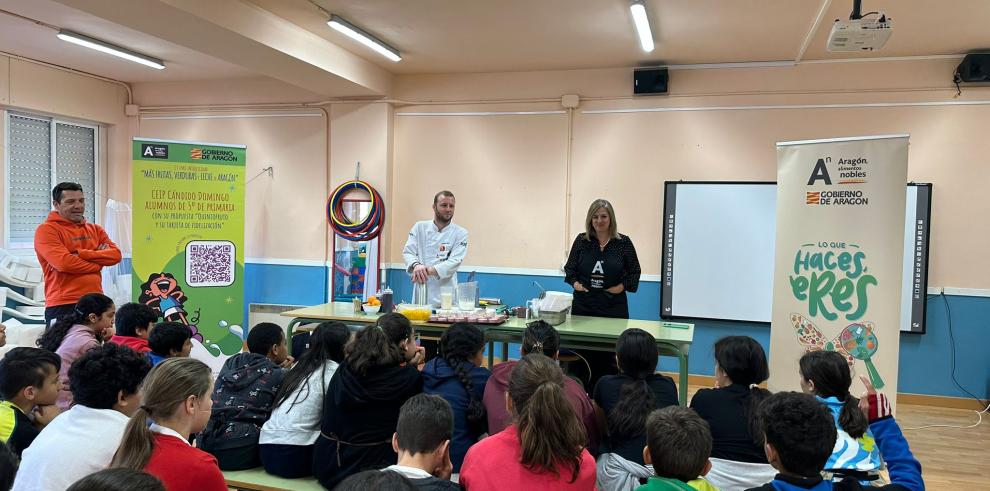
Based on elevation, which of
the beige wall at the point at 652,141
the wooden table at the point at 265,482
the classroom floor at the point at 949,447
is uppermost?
the beige wall at the point at 652,141

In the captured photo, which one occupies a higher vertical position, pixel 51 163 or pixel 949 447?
pixel 51 163

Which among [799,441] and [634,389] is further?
[634,389]

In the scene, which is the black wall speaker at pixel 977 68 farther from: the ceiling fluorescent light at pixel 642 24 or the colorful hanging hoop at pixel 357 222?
the colorful hanging hoop at pixel 357 222

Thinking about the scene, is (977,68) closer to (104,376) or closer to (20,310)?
(104,376)

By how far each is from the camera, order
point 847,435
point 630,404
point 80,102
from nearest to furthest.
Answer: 1. point 847,435
2. point 630,404
3. point 80,102

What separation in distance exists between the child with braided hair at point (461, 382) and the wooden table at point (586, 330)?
0.93m

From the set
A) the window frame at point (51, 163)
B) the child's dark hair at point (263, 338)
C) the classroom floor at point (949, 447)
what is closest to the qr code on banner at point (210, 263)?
the window frame at point (51, 163)

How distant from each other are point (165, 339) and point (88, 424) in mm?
1229

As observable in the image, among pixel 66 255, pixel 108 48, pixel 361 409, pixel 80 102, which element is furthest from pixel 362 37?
pixel 80 102

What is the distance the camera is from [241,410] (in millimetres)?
2729

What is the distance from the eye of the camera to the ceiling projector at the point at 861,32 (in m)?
3.47

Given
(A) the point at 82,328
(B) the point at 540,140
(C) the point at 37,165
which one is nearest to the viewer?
(A) the point at 82,328

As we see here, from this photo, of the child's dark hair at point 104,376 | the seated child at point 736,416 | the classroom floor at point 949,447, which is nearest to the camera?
the child's dark hair at point 104,376

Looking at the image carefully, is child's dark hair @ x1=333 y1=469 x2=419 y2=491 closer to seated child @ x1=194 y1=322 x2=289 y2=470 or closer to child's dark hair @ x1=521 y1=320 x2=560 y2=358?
seated child @ x1=194 y1=322 x2=289 y2=470
